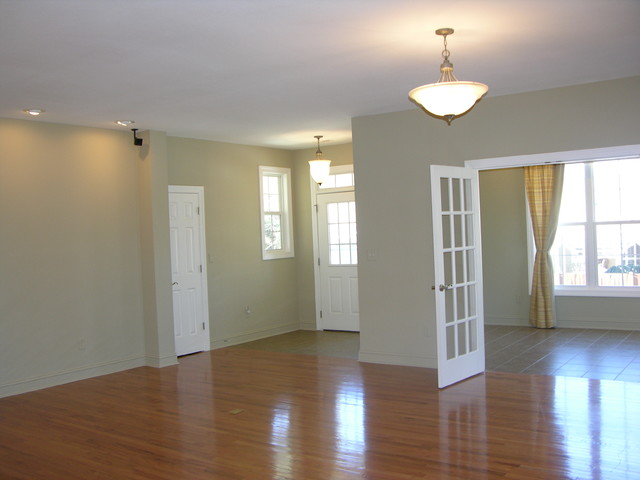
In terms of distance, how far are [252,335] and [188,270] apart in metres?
1.45

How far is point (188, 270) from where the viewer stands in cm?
770

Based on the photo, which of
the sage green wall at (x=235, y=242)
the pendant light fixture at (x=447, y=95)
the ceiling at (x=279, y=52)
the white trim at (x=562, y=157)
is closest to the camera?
the ceiling at (x=279, y=52)

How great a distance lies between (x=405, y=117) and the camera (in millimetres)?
6457

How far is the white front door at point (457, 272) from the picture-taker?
18.0 feet

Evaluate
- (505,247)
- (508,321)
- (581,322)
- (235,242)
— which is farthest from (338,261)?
(581,322)

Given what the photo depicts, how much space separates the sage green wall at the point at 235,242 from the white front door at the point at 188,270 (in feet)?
0.43

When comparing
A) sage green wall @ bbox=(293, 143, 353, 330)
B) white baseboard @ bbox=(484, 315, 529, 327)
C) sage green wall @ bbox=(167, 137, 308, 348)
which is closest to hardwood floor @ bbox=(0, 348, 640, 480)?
sage green wall @ bbox=(167, 137, 308, 348)

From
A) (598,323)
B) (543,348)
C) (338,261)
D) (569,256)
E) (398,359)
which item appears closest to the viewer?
(398,359)

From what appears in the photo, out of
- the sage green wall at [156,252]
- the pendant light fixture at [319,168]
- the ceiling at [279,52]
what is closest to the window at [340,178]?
the pendant light fixture at [319,168]

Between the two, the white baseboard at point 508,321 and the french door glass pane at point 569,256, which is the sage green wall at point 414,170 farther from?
the french door glass pane at point 569,256

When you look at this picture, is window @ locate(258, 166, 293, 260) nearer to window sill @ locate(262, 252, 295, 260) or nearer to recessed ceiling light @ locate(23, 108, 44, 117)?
window sill @ locate(262, 252, 295, 260)

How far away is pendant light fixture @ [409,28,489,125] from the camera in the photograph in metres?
3.69

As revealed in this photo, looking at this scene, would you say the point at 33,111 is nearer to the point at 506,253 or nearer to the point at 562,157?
the point at 562,157

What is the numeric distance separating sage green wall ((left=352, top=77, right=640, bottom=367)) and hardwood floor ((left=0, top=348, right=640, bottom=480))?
0.49 m
